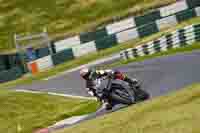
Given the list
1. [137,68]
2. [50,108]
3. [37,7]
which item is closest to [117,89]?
[50,108]

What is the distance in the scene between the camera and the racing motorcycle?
1700 centimetres

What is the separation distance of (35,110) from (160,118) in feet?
41.3

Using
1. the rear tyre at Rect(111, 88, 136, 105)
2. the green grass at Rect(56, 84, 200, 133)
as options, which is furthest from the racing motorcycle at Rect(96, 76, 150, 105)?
the green grass at Rect(56, 84, 200, 133)

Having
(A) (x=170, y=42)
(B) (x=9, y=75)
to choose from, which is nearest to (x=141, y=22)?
(B) (x=9, y=75)

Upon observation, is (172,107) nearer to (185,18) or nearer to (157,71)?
(157,71)

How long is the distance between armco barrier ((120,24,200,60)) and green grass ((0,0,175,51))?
23513 mm

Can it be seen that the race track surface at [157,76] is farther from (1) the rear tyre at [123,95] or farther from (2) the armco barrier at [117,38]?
(2) the armco barrier at [117,38]

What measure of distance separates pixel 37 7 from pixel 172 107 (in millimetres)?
54877

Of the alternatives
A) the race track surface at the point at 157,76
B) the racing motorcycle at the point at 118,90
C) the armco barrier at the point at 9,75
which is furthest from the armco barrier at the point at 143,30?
the racing motorcycle at the point at 118,90

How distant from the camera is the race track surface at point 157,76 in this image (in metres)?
19.4

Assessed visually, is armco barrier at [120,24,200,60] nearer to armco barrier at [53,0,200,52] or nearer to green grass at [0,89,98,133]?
green grass at [0,89,98,133]

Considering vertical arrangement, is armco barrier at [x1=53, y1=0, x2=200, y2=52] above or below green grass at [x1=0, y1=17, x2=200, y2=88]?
above

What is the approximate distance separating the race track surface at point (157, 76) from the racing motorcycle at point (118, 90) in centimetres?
142

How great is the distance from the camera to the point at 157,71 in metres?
23.9
